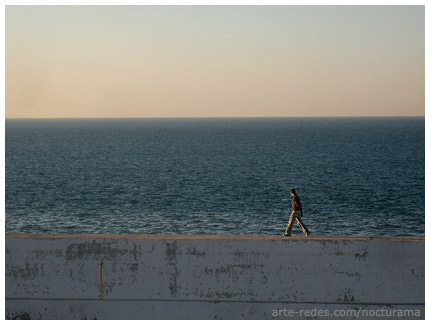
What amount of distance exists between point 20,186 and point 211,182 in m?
18.0

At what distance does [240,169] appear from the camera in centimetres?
7762

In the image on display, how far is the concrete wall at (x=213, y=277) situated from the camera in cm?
1343

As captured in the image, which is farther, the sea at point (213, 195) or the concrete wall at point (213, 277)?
the sea at point (213, 195)

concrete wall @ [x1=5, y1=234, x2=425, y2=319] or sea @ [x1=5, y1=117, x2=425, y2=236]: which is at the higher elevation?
concrete wall @ [x1=5, y1=234, x2=425, y2=319]

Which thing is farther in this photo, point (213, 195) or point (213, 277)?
point (213, 195)

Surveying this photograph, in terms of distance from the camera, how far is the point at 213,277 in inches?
534

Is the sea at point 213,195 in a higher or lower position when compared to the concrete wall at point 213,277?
lower

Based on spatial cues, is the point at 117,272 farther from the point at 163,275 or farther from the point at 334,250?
the point at 334,250

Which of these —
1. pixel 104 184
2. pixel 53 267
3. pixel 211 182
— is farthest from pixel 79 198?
pixel 53 267

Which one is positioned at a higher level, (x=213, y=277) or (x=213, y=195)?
(x=213, y=277)

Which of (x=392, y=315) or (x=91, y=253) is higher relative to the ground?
(x=91, y=253)

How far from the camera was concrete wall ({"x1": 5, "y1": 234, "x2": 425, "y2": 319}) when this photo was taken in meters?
13.4

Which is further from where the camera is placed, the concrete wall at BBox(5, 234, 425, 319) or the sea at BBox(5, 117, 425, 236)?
A: the sea at BBox(5, 117, 425, 236)

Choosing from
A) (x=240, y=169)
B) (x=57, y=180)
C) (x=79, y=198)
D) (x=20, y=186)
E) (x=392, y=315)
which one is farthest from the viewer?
(x=240, y=169)
